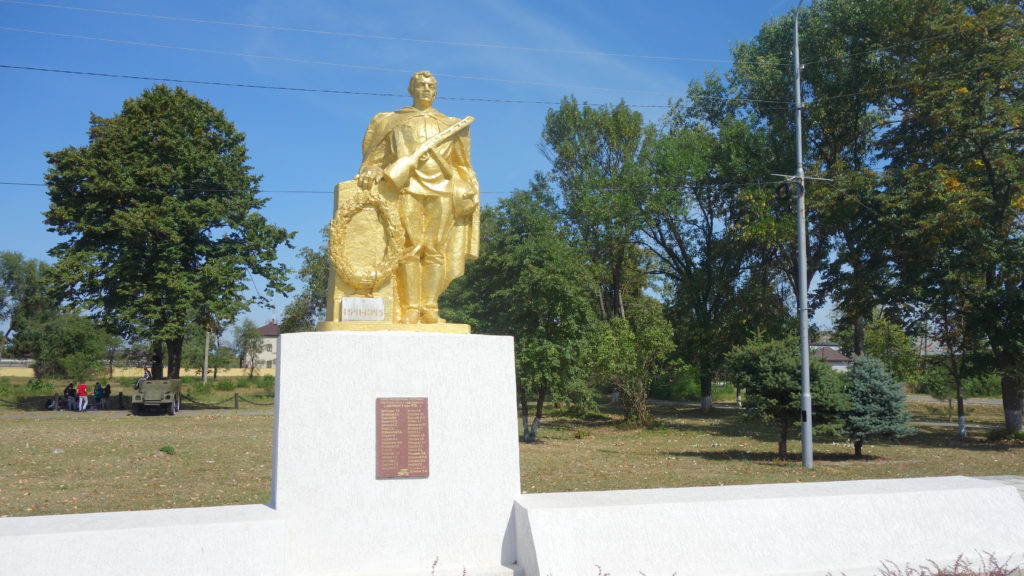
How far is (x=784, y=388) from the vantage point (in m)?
16.1

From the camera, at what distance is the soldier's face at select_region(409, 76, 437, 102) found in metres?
7.20

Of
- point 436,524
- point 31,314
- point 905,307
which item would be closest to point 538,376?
point 905,307

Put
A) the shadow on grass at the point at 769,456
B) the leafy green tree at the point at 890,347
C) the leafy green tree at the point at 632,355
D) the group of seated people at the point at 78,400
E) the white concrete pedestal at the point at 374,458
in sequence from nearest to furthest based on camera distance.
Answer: the white concrete pedestal at the point at 374,458
the shadow on grass at the point at 769,456
the leafy green tree at the point at 632,355
the leafy green tree at the point at 890,347
the group of seated people at the point at 78,400

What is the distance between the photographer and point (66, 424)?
22.3m

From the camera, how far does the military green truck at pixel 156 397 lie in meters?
25.7

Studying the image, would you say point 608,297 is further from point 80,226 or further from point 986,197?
point 80,226

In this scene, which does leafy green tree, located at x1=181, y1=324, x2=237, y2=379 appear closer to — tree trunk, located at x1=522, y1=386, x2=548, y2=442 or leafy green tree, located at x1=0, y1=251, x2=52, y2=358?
leafy green tree, located at x1=0, y1=251, x2=52, y2=358

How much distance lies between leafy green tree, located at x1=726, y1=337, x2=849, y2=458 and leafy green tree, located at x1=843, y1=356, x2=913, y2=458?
11.5 inches

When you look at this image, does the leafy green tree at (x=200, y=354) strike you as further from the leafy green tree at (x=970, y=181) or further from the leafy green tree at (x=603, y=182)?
the leafy green tree at (x=970, y=181)

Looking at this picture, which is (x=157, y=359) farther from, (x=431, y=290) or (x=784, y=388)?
(x=431, y=290)

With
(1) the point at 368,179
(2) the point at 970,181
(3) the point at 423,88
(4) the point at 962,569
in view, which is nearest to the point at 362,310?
(1) the point at 368,179

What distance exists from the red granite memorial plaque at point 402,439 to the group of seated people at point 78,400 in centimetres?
2685

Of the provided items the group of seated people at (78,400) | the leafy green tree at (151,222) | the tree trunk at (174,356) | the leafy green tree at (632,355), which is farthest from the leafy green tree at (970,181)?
the group of seated people at (78,400)

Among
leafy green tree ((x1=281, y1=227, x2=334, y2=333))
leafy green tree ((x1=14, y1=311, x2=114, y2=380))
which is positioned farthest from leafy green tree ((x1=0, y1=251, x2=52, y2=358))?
leafy green tree ((x1=281, y1=227, x2=334, y2=333))
